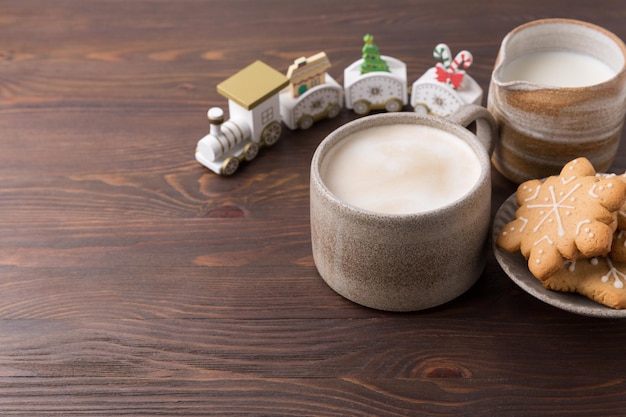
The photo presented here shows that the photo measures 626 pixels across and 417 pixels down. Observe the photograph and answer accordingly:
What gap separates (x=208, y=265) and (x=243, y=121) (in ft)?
0.71

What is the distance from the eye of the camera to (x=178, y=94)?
139 cm

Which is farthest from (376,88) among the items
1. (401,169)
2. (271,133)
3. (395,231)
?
(395,231)

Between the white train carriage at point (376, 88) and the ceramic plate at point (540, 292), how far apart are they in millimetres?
287

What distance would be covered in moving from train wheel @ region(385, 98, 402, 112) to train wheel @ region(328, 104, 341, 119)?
67mm

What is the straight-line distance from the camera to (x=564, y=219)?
1.02 m

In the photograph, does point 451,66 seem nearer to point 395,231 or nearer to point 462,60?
point 462,60

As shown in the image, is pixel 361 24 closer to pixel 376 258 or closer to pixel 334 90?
pixel 334 90

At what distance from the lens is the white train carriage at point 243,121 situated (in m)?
1.24

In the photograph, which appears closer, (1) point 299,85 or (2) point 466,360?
(2) point 466,360

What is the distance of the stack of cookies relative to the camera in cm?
99

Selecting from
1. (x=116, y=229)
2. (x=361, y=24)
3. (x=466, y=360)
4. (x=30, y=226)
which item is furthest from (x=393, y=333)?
(x=361, y=24)

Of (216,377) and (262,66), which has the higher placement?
(262,66)

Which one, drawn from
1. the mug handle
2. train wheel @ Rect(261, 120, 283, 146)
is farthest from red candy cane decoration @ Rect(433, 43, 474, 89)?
train wheel @ Rect(261, 120, 283, 146)

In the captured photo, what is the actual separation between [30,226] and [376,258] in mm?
451
